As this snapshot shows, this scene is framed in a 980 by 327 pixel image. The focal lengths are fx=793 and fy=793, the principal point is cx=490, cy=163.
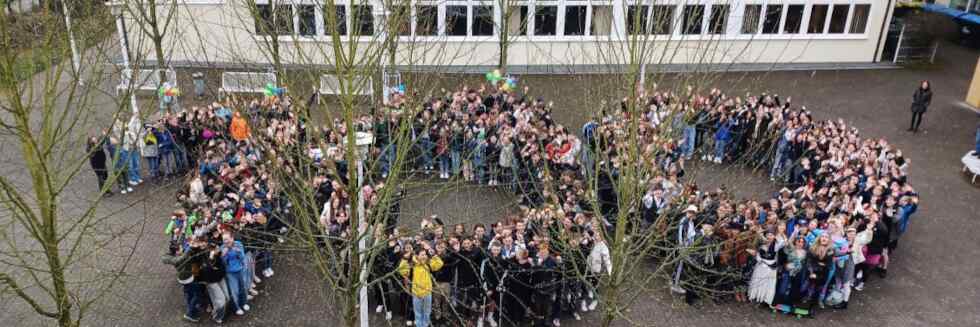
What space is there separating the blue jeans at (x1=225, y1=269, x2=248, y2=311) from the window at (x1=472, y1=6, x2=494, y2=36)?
1612cm

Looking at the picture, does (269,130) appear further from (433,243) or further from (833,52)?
(833,52)

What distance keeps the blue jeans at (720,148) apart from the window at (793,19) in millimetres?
12025

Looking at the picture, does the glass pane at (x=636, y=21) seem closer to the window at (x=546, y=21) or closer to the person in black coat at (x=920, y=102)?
the person in black coat at (x=920, y=102)

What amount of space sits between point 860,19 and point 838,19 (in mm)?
798

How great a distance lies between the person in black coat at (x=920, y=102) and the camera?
21703 millimetres

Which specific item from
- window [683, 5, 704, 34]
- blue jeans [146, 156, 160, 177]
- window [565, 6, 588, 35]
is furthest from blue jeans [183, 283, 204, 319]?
window [565, 6, 588, 35]

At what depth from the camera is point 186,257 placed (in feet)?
39.2

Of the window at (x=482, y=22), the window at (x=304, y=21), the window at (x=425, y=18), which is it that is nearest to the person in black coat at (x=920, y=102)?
the window at (x=482, y=22)

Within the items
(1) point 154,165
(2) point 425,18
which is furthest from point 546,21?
(2) point 425,18

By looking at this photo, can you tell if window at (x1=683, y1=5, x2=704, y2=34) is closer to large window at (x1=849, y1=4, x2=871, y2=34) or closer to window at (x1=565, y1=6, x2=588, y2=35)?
window at (x1=565, y1=6, x2=588, y2=35)

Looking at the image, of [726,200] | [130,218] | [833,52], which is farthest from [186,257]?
[833,52]

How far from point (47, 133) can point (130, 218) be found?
27.2 feet

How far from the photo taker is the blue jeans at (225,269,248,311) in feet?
40.9

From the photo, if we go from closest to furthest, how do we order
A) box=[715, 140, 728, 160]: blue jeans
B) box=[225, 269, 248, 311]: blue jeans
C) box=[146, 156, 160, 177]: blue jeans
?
box=[225, 269, 248, 311]: blue jeans < box=[146, 156, 160, 177]: blue jeans < box=[715, 140, 728, 160]: blue jeans
